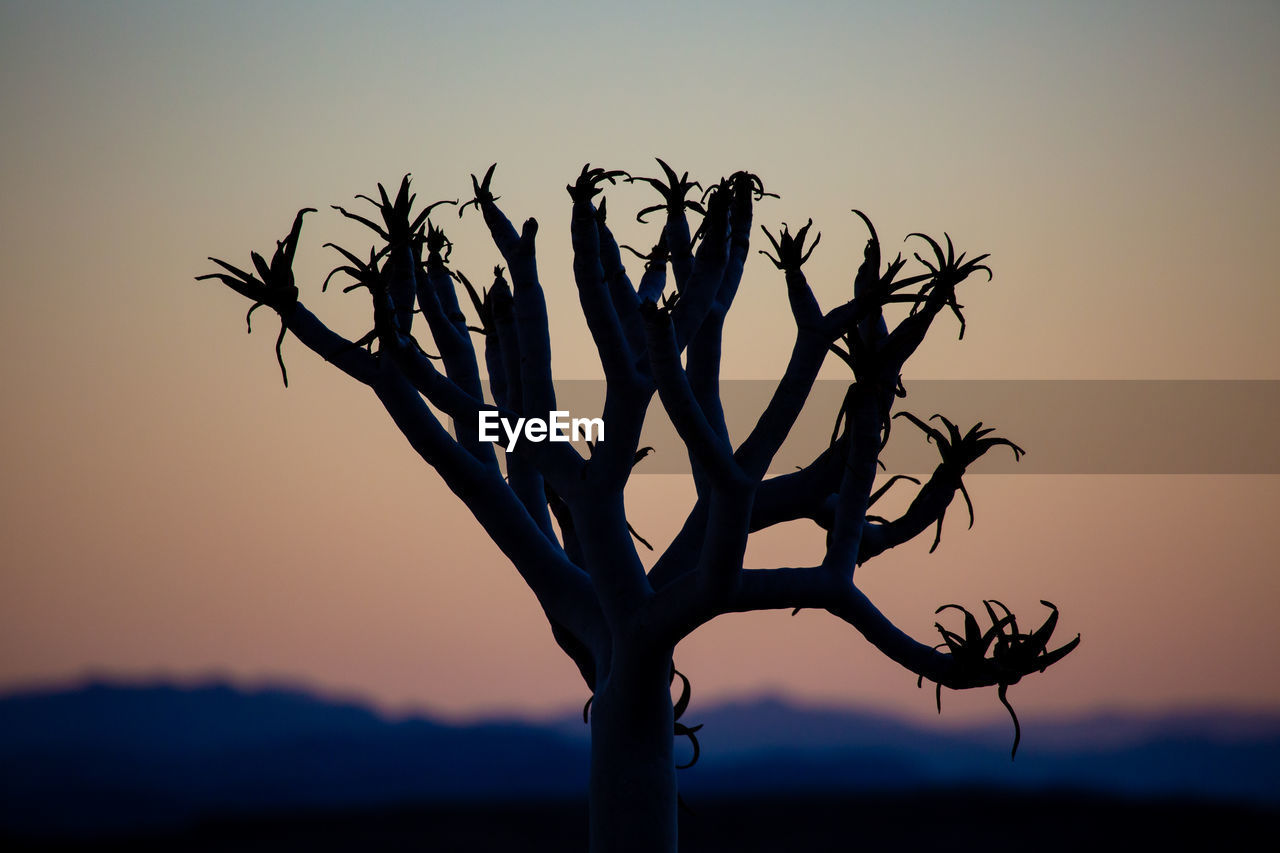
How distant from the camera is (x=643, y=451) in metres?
6.67

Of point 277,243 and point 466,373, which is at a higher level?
point 277,243

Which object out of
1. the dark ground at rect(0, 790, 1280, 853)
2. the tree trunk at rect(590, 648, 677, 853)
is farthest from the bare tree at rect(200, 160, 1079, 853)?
the dark ground at rect(0, 790, 1280, 853)

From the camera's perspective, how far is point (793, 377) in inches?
233

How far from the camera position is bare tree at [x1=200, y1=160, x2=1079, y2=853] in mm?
5551

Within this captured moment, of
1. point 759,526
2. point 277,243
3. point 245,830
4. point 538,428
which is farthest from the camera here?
point 245,830

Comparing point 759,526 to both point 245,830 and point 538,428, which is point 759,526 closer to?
point 538,428

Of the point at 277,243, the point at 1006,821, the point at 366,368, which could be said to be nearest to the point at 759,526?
the point at 366,368

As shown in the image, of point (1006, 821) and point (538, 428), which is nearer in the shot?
point (538, 428)

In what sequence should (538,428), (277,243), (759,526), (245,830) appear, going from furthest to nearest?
(245,830), (759,526), (538,428), (277,243)

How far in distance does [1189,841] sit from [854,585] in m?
7.03
